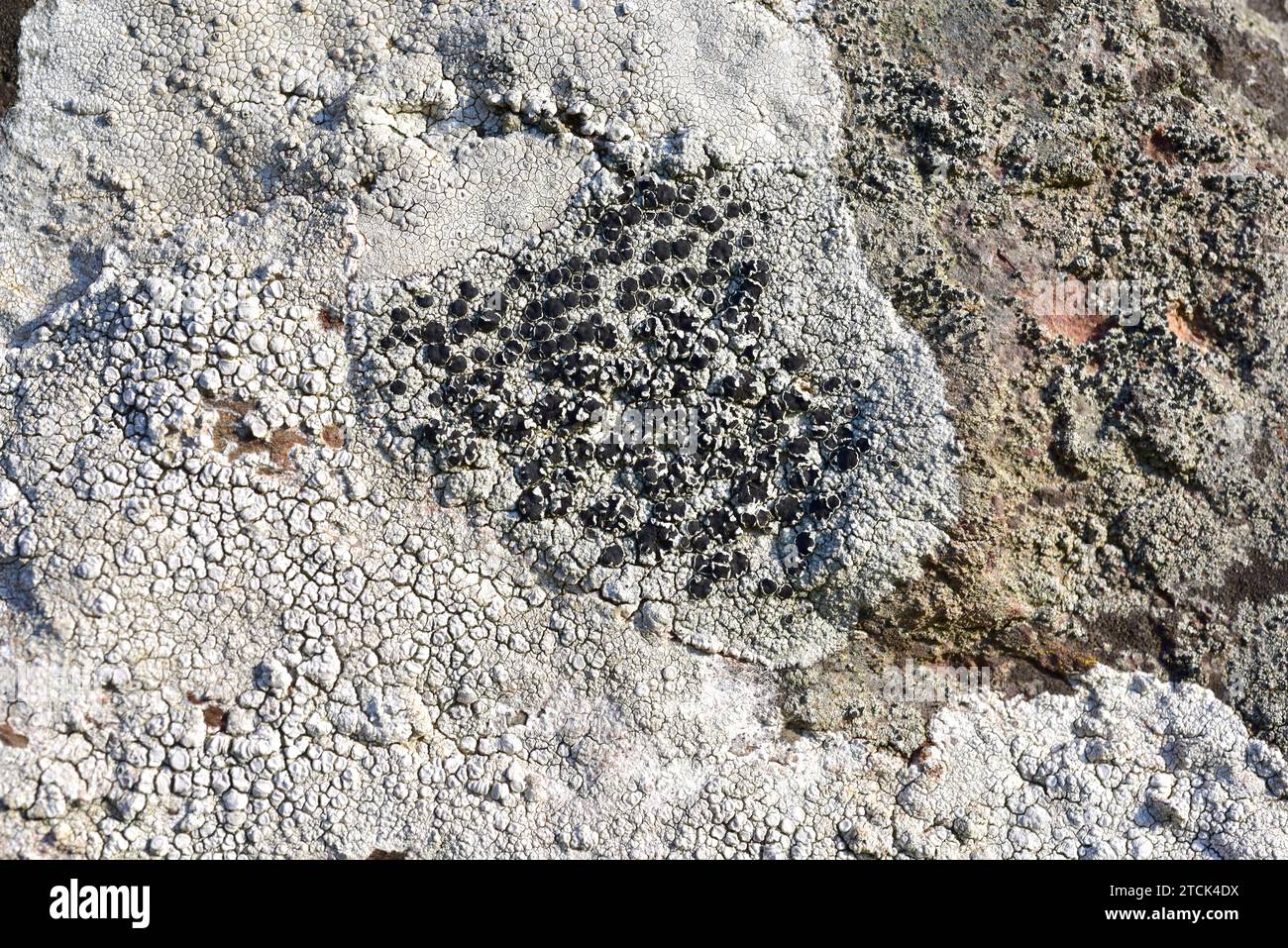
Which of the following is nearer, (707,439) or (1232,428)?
(707,439)

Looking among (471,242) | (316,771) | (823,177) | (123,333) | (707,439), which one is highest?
(823,177)

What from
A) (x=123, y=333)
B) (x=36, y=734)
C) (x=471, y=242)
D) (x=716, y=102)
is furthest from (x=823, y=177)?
(x=36, y=734)

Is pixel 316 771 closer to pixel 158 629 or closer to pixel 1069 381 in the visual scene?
pixel 158 629

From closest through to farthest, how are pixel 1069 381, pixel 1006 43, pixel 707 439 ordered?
1. pixel 707 439
2. pixel 1069 381
3. pixel 1006 43
